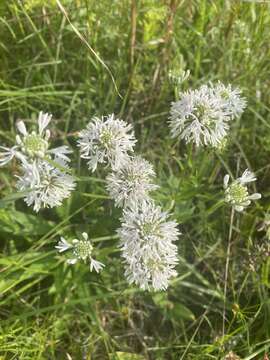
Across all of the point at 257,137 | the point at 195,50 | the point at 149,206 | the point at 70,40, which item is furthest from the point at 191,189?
the point at 70,40

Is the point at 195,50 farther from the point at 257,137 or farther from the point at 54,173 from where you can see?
the point at 54,173

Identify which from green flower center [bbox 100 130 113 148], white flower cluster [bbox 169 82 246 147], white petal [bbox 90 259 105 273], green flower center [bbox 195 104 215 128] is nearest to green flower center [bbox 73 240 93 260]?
white petal [bbox 90 259 105 273]

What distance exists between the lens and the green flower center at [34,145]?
1666mm

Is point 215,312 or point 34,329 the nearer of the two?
point 34,329

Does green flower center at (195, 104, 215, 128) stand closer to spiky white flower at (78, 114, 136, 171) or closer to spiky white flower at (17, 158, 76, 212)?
spiky white flower at (78, 114, 136, 171)

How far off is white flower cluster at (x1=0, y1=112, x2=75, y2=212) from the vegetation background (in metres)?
0.33

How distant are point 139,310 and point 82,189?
2.78 ft

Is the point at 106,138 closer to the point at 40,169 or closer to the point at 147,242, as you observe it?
the point at 40,169

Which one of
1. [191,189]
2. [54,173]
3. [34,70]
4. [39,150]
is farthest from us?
[34,70]

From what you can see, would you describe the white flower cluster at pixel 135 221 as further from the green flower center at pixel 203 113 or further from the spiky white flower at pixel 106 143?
the green flower center at pixel 203 113

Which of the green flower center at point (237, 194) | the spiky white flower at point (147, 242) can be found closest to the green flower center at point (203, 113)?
the green flower center at point (237, 194)

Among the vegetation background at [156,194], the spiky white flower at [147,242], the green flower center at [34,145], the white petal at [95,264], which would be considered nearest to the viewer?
the green flower center at [34,145]

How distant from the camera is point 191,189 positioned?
96.4 inches

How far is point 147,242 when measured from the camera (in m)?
2.01
